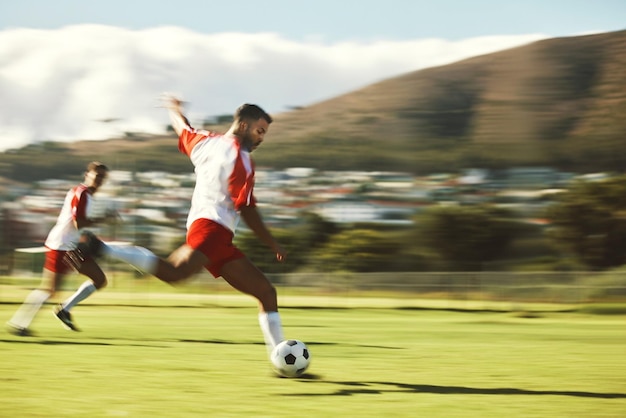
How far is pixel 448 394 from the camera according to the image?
630cm

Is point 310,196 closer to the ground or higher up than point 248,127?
closer to the ground

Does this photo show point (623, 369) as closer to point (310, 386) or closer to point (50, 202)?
point (310, 386)

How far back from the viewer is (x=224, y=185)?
23.1 feet

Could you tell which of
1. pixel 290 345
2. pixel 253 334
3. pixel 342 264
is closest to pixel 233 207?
pixel 290 345

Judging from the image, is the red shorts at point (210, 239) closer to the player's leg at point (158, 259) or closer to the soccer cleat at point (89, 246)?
the player's leg at point (158, 259)

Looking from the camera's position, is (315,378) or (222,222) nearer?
(222,222)

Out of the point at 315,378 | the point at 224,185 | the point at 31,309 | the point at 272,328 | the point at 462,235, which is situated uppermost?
the point at 224,185

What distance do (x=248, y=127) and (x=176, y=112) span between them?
36.4 inches

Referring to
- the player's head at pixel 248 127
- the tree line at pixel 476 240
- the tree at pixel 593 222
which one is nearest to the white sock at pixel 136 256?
the player's head at pixel 248 127

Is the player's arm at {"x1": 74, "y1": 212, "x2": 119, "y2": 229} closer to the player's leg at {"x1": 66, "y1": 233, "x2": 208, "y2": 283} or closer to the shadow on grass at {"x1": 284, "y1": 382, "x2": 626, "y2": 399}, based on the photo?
the player's leg at {"x1": 66, "y1": 233, "x2": 208, "y2": 283}

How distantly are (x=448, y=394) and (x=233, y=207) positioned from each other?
2.15 meters

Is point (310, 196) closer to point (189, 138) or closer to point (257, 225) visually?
point (189, 138)

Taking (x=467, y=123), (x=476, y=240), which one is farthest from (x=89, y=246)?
(x=467, y=123)

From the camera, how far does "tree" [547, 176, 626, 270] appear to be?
6850cm
